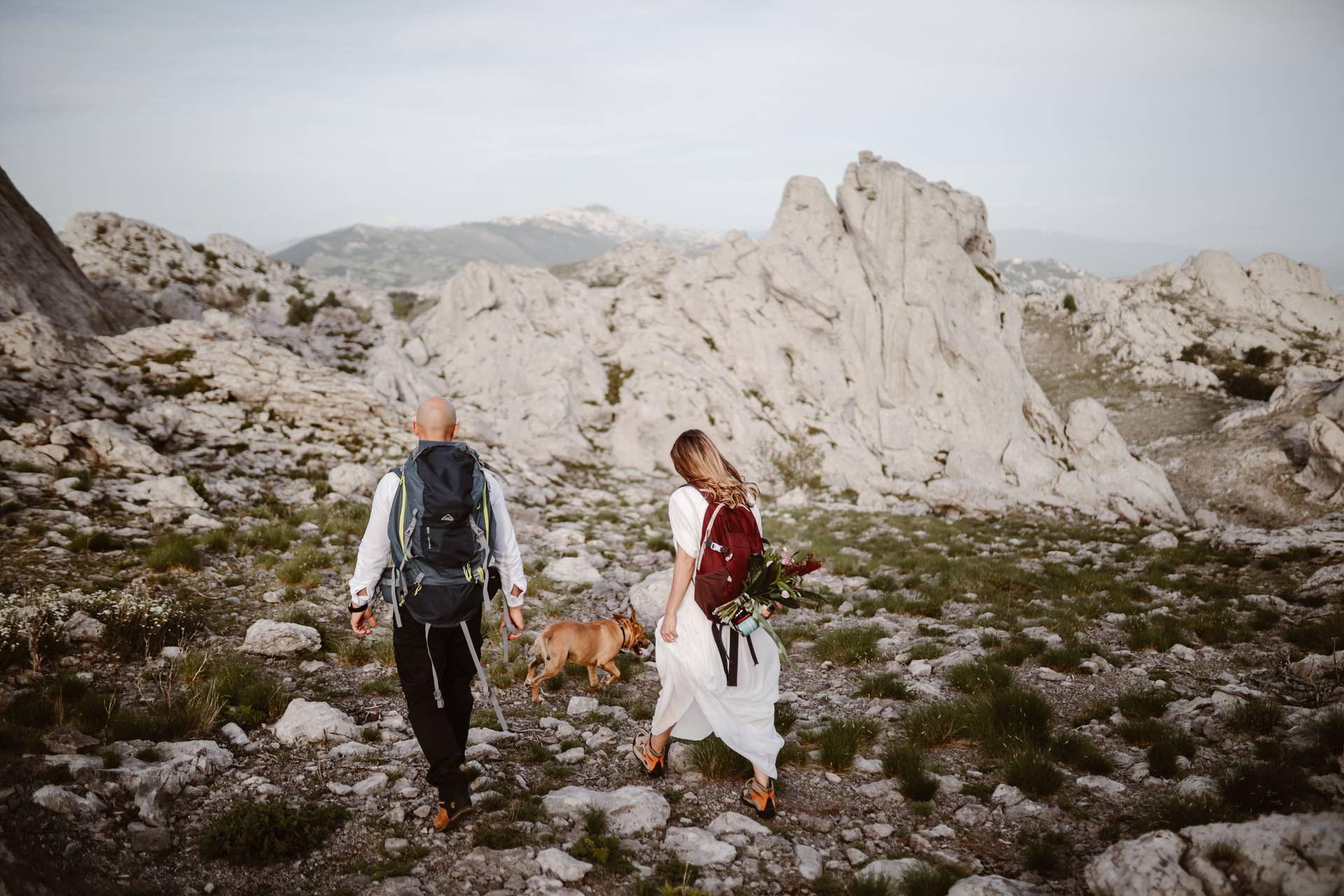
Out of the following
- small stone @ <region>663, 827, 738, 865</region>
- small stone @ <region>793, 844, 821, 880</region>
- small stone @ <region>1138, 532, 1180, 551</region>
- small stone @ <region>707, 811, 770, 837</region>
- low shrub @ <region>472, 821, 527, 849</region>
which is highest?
low shrub @ <region>472, 821, 527, 849</region>

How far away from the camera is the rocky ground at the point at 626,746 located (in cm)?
431

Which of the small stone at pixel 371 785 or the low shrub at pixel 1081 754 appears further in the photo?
the low shrub at pixel 1081 754

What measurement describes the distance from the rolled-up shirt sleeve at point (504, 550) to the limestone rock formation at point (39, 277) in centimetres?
1894

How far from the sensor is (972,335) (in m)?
35.8

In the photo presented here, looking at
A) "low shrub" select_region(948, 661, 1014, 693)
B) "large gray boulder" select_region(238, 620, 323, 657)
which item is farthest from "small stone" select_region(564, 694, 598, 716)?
"low shrub" select_region(948, 661, 1014, 693)


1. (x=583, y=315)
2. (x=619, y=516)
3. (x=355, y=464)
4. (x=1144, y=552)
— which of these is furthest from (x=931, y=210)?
(x=355, y=464)

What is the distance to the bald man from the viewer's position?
16.0ft

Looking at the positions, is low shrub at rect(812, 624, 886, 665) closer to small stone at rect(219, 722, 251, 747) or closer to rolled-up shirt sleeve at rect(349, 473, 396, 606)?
rolled-up shirt sleeve at rect(349, 473, 396, 606)

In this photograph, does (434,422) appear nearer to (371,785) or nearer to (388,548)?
(388,548)

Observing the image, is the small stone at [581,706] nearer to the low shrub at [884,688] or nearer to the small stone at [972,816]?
the low shrub at [884,688]

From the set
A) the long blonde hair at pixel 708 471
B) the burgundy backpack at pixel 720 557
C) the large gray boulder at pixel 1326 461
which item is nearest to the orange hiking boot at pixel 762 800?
the burgundy backpack at pixel 720 557

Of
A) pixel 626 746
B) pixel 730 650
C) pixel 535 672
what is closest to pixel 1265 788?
pixel 730 650

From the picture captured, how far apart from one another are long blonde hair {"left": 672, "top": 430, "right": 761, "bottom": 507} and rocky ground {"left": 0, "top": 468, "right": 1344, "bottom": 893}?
2823 millimetres

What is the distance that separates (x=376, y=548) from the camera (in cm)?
505
